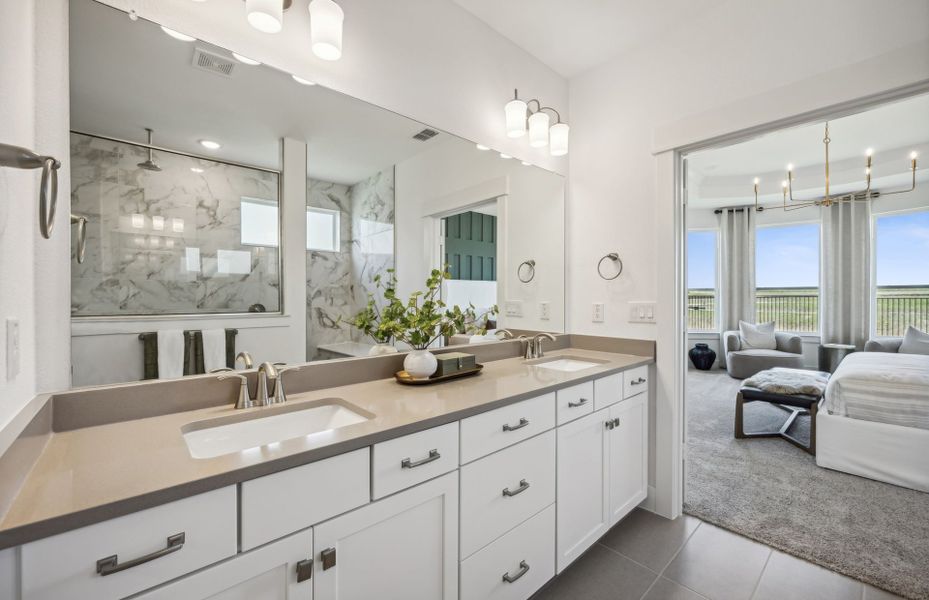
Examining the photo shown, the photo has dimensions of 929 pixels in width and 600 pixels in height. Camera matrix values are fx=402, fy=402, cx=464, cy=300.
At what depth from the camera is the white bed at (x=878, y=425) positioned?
7.95 ft

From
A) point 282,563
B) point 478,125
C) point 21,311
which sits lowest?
point 282,563

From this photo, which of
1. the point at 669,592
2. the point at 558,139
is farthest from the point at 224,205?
the point at 669,592

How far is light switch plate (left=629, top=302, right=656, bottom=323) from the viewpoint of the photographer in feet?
7.36

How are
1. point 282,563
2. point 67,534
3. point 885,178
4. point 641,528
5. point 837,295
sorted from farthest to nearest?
point 837,295, point 885,178, point 641,528, point 282,563, point 67,534

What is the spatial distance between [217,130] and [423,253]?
0.92 metres

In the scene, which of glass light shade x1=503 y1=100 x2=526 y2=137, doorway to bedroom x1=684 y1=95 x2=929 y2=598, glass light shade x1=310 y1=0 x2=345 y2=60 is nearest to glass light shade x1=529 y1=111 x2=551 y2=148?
glass light shade x1=503 y1=100 x2=526 y2=137

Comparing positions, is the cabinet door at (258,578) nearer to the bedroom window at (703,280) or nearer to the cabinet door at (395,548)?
the cabinet door at (395,548)

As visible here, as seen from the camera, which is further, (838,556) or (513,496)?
(838,556)

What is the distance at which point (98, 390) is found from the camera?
3.58 feet

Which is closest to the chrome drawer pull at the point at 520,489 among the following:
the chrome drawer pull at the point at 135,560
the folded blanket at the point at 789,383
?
the chrome drawer pull at the point at 135,560

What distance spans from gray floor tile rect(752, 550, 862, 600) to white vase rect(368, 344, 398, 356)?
1770 millimetres

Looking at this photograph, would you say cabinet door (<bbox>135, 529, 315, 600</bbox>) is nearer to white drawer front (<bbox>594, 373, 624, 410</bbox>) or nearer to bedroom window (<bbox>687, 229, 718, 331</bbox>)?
white drawer front (<bbox>594, 373, 624, 410</bbox>)

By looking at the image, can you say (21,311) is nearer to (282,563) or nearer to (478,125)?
(282,563)

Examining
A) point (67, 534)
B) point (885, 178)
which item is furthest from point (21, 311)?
point (885, 178)
